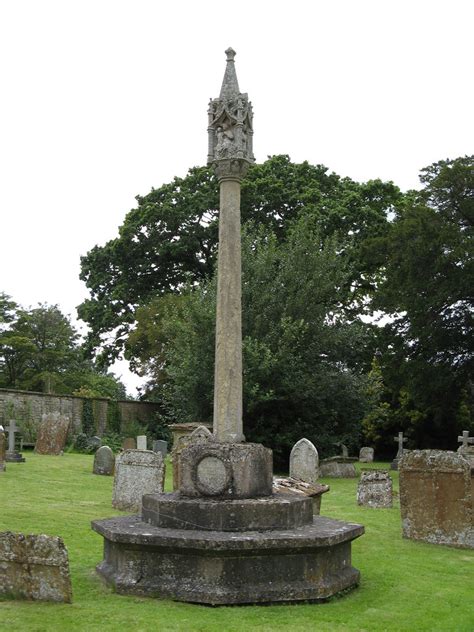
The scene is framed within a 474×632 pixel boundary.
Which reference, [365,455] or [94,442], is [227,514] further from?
[365,455]

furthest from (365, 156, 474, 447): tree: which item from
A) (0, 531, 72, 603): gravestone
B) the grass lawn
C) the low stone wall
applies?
(0, 531, 72, 603): gravestone

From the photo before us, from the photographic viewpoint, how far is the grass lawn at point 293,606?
6.24 m

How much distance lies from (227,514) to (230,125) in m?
4.70

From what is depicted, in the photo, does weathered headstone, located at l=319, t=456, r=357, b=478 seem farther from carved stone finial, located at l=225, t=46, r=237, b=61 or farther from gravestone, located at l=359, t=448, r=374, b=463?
carved stone finial, located at l=225, t=46, r=237, b=61

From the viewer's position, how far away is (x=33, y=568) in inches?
262

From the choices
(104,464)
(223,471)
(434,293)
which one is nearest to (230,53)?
(223,471)

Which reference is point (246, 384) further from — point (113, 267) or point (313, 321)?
point (113, 267)

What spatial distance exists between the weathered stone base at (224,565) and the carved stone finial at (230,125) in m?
4.52

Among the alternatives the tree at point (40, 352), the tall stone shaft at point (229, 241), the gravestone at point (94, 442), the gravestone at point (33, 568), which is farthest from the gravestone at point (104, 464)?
the tree at point (40, 352)

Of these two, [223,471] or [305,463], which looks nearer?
[223,471]

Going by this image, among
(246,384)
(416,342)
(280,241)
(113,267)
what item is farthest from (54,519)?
(113,267)

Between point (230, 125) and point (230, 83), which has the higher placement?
point (230, 83)

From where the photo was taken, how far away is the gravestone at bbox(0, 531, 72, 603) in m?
6.55

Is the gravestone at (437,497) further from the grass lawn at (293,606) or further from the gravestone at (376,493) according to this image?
the gravestone at (376,493)
